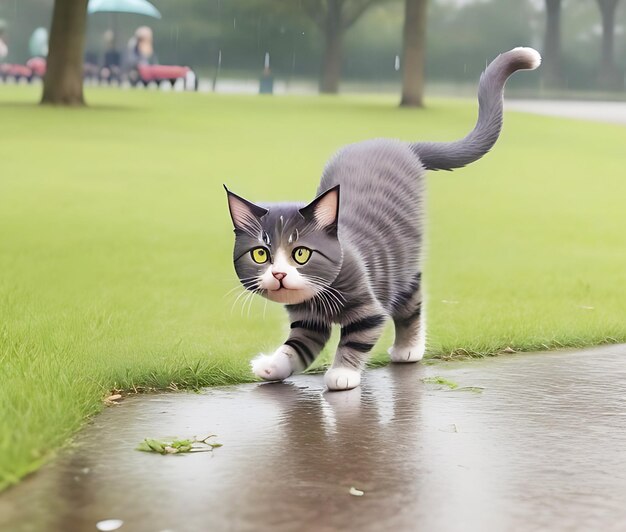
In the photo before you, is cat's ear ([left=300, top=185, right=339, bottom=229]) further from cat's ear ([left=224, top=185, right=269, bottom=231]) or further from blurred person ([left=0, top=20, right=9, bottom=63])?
blurred person ([left=0, top=20, right=9, bottom=63])

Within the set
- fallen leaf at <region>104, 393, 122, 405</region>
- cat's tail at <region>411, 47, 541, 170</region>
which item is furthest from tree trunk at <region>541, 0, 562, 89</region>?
fallen leaf at <region>104, 393, 122, 405</region>

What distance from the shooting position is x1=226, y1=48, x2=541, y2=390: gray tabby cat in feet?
7.63

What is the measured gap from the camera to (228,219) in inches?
176

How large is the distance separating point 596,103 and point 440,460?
3515 millimetres

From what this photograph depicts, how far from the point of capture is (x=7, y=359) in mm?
2482

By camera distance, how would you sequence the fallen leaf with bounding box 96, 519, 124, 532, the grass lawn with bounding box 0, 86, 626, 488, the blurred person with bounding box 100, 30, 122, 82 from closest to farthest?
the fallen leaf with bounding box 96, 519, 124, 532 → the grass lawn with bounding box 0, 86, 626, 488 → the blurred person with bounding box 100, 30, 122, 82

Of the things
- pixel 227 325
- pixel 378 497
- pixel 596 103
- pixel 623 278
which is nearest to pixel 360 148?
pixel 227 325

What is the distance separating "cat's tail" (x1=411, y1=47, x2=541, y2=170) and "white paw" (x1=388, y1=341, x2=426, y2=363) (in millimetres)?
457

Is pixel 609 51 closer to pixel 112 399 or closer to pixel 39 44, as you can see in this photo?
pixel 39 44

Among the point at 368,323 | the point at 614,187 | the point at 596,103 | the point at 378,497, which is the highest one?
the point at 596,103

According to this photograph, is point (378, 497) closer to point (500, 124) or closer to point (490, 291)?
point (500, 124)

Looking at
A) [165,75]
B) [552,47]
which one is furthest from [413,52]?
[165,75]

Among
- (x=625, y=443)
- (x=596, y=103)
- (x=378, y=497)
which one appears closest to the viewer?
(x=378, y=497)

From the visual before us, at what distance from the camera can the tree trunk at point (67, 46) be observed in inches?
191
